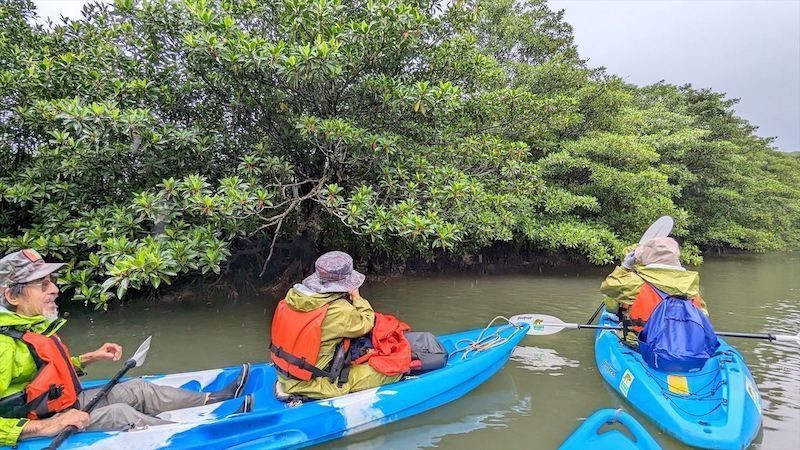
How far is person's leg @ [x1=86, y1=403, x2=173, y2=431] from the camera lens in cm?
277

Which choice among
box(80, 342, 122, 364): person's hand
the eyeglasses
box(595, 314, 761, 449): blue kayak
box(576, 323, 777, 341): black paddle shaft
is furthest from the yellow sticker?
the eyeglasses

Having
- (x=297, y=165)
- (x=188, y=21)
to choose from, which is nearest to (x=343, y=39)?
(x=188, y=21)

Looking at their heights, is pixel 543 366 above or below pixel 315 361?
below

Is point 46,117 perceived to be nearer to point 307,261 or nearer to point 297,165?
point 297,165

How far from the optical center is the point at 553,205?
10.7 metres

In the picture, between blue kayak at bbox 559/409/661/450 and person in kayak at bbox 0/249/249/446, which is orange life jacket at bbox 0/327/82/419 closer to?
person in kayak at bbox 0/249/249/446

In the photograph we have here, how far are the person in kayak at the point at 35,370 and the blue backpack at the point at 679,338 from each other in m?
3.82

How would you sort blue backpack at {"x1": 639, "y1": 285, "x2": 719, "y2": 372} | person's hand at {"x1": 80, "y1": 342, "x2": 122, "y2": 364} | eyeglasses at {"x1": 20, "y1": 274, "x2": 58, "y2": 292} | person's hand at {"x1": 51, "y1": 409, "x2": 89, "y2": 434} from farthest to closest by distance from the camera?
blue backpack at {"x1": 639, "y1": 285, "x2": 719, "y2": 372} < person's hand at {"x1": 80, "y1": 342, "x2": 122, "y2": 364} < eyeglasses at {"x1": 20, "y1": 274, "x2": 58, "y2": 292} < person's hand at {"x1": 51, "y1": 409, "x2": 89, "y2": 434}

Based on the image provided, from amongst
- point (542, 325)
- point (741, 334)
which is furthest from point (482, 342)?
point (741, 334)

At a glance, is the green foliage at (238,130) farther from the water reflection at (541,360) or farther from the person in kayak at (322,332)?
the person in kayak at (322,332)

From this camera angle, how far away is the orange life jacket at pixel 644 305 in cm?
415

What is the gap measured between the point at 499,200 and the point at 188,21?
189 inches

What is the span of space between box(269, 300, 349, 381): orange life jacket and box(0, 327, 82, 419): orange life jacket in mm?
1282

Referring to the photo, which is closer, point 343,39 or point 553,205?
point 343,39
